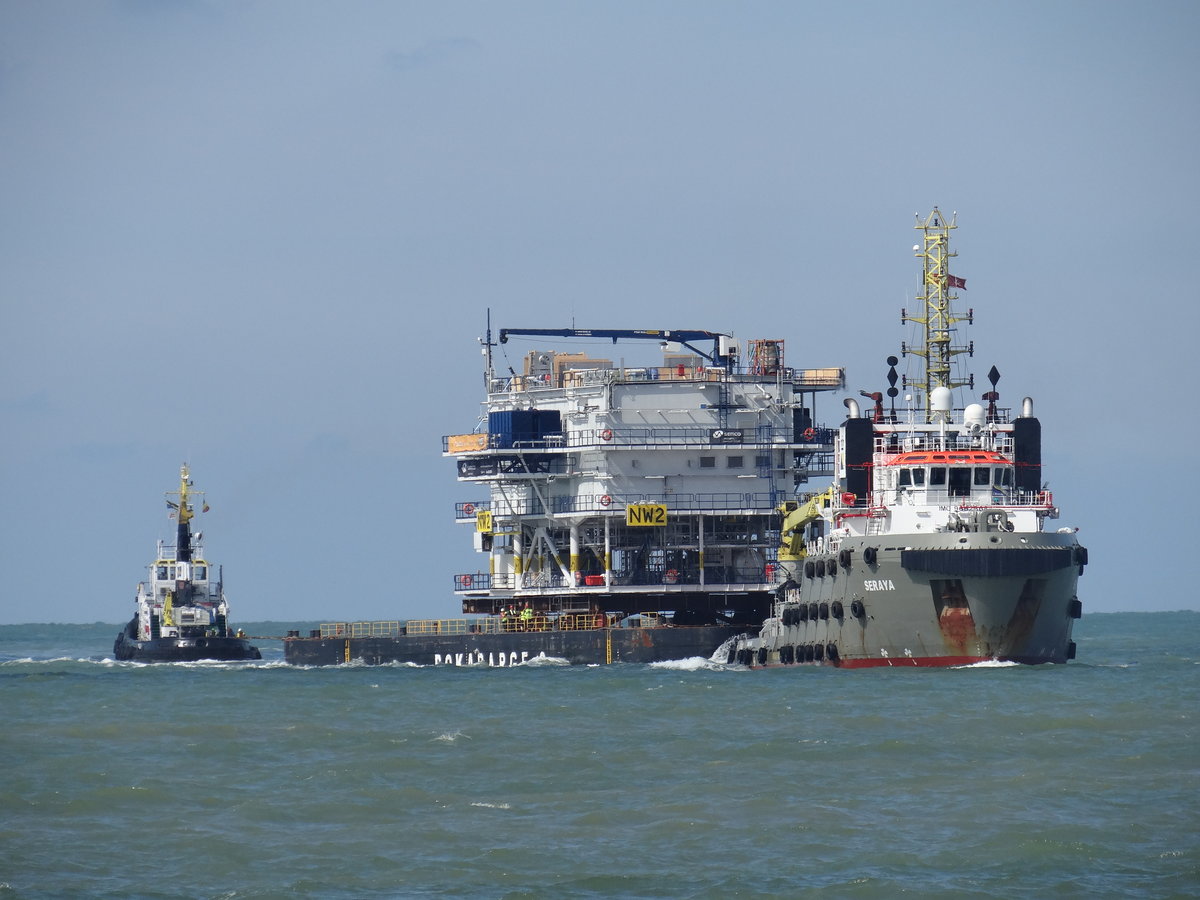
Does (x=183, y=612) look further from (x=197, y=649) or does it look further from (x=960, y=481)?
(x=960, y=481)

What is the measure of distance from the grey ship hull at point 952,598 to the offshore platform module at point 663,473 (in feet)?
49.1

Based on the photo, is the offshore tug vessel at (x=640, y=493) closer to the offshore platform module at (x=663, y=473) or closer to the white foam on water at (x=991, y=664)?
the offshore platform module at (x=663, y=473)

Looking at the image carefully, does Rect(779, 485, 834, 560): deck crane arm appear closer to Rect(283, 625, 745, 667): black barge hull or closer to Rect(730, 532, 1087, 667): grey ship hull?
Rect(283, 625, 745, 667): black barge hull

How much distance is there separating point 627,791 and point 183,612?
57625 millimetres

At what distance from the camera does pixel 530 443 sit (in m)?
86.6

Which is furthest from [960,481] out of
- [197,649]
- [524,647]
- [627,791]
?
[197,649]

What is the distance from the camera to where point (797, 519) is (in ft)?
260

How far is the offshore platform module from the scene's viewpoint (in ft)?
280

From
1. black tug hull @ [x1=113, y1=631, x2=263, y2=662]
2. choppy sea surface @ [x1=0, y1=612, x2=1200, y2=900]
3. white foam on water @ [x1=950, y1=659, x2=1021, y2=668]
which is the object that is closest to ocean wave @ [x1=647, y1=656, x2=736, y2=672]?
choppy sea surface @ [x1=0, y1=612, x2=1200, y2=900]

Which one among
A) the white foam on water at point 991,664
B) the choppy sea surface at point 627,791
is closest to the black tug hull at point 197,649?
the choppy sea surface at point 627,791

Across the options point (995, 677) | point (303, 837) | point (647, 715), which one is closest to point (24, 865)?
point (303, 837)

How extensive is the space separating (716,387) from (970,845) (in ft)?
167

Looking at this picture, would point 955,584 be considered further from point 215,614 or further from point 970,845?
point 215,614

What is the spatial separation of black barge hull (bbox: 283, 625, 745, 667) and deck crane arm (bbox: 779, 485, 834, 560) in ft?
14.3
